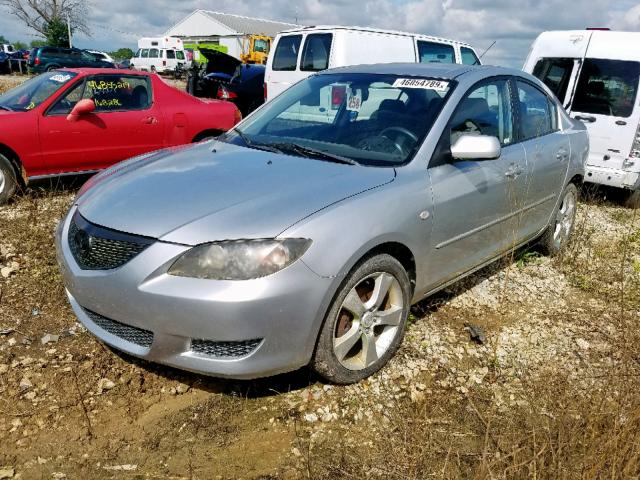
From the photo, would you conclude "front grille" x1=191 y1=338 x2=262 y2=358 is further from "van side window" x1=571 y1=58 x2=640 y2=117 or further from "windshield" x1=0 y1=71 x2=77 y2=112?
"van side window" x1=571 y1=58 x2=640 y2=117

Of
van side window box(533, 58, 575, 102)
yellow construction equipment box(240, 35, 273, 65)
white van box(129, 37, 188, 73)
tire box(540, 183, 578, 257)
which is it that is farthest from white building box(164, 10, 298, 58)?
tire box(540, 183, 578, 257)

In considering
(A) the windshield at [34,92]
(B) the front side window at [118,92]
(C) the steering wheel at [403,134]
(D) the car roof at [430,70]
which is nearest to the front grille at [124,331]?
(C) the steering wheel at [403,134]

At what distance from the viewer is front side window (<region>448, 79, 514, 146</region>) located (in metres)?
3.39

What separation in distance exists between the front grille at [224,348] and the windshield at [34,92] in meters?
4.72

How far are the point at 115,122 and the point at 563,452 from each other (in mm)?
5717

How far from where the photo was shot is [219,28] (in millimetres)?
53156

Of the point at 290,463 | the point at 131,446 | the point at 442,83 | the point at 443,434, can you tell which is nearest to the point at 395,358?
the point at 443,434

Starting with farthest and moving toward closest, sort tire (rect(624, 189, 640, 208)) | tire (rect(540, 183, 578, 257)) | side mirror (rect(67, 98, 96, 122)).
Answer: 1. tire (rect(624, 189, 640, 208))
2. side mirror (rect(67, 98, 96, 122))
3. tire (rect(540, 183, 578, 257))

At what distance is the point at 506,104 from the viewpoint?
3.94 m

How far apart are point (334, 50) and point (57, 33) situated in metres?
46.5

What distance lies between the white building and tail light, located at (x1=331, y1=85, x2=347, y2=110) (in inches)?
1817

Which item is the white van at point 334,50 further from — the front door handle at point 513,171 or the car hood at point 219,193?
the car hood at point 219,193

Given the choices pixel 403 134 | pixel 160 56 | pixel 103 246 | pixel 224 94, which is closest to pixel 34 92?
pixel 103 246

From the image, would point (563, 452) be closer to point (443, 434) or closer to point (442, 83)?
point (443, 434)
